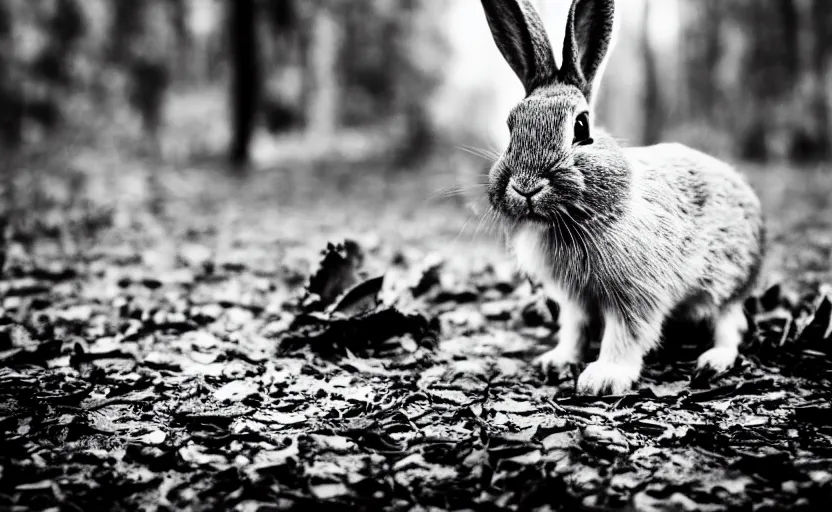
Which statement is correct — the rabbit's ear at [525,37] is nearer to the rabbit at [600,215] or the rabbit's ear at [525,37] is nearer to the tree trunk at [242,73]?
the rabbit at [600,215]

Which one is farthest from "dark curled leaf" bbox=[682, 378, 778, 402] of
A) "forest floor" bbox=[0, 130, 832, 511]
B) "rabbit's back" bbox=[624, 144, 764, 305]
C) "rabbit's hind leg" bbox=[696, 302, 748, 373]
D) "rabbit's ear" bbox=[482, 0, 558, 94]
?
"rabbit's ear" bbox=[482, 0, 558, 94]

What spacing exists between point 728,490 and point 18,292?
4133 millimetres

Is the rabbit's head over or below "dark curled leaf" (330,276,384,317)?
over

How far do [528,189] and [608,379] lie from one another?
928mm

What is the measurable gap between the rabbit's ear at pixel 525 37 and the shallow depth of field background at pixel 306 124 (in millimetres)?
3106

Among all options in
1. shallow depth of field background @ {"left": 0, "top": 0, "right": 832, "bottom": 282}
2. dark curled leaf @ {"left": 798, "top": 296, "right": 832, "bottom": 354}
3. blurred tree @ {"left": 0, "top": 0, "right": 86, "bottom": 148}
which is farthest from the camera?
blurred tree @ {"left": 0, "top": 0, "right": 86, "bottom": 148}

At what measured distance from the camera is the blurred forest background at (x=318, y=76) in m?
11.7

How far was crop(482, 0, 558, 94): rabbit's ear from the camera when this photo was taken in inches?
106

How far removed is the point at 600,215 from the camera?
2623mm

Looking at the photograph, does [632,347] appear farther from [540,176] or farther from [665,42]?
[665,42]

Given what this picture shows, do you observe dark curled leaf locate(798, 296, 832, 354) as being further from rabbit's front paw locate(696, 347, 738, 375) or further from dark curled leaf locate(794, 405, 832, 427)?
dark curled leaf locate(794, 405, 832, 427)

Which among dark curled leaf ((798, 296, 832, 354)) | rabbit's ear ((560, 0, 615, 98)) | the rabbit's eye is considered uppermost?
rabbit's ear ((560, 0, 615, 98))

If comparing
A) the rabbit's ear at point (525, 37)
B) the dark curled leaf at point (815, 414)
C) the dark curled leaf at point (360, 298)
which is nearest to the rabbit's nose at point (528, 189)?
the rabbit's ear at point (525, 37)

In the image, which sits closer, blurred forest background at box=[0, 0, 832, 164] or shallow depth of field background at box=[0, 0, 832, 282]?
shallow depth of field background at box=[0, 0, 832, 282]
